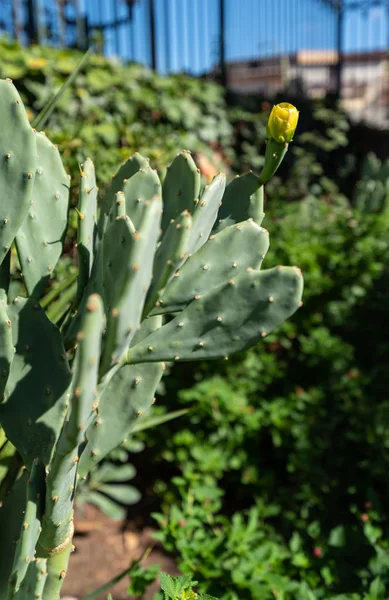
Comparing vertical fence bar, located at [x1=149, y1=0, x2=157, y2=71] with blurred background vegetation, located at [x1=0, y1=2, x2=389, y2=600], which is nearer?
blurred background vegetation, located at [x1=0, y1=2, x2=389, y2=600]

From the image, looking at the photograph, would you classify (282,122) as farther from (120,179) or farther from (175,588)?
(175,588)

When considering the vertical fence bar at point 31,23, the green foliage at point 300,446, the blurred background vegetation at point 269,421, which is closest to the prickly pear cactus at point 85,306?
the blurred background vegetation at point 269,421

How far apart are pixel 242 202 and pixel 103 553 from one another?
82.1 inches

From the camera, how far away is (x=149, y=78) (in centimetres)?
468

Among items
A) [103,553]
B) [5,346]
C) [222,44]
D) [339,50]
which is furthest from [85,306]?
[339,50]

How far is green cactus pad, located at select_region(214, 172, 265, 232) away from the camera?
1.32m

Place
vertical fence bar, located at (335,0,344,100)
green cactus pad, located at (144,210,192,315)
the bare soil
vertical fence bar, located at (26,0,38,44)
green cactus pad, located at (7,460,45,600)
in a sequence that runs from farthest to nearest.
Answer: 1. vertical fence bar, located at (335,0,344,100)
2. vertical fence bar, located at (26,0,38,44)
3. the bare soil
4. green cactus pad, located at (7,460,45,600)
5. green cactus pad, located at (144,210,192,315)

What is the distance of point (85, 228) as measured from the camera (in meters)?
1.23

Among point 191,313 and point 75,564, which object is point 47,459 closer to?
point 191,313

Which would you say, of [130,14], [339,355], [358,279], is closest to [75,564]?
[339,355]

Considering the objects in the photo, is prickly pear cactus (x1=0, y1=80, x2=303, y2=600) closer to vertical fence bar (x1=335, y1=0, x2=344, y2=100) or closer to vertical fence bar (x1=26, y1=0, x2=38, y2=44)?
vertical fence bar (x1=26, y1=0, x2=38, y2=44)

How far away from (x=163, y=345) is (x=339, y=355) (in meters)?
2.00


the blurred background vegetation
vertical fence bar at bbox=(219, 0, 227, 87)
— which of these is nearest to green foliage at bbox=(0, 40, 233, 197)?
the blurred background vegetation

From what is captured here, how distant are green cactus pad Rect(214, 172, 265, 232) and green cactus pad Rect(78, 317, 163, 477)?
401mm
